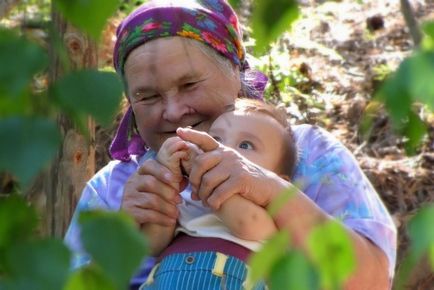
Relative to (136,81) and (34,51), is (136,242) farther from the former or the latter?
(136,81)

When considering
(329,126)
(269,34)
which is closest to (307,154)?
(269,34)

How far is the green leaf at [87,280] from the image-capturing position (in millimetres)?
1156

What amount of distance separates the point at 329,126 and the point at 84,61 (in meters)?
2.07

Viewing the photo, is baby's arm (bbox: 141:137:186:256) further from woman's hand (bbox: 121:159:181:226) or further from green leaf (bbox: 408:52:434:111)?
green leaf (bbox: 408:52:434:111)

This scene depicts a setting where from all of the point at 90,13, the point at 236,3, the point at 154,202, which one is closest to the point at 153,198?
the point at 154,202

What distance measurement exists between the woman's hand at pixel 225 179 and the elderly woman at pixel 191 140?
44 mm

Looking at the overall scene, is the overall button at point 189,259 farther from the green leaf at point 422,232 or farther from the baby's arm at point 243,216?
the green leaf at point 422,232

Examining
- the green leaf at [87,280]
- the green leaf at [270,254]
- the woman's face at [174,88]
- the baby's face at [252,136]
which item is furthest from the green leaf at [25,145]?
the woman's face at [174,88]

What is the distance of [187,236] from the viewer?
2783 mm

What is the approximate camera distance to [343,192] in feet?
9.85

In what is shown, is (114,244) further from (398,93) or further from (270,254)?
(398,93)

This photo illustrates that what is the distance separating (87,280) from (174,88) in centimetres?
194

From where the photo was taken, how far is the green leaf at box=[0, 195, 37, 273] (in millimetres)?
1178

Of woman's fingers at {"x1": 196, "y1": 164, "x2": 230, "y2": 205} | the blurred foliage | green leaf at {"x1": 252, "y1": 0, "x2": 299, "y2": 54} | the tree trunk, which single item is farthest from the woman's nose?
the blurred foliage
